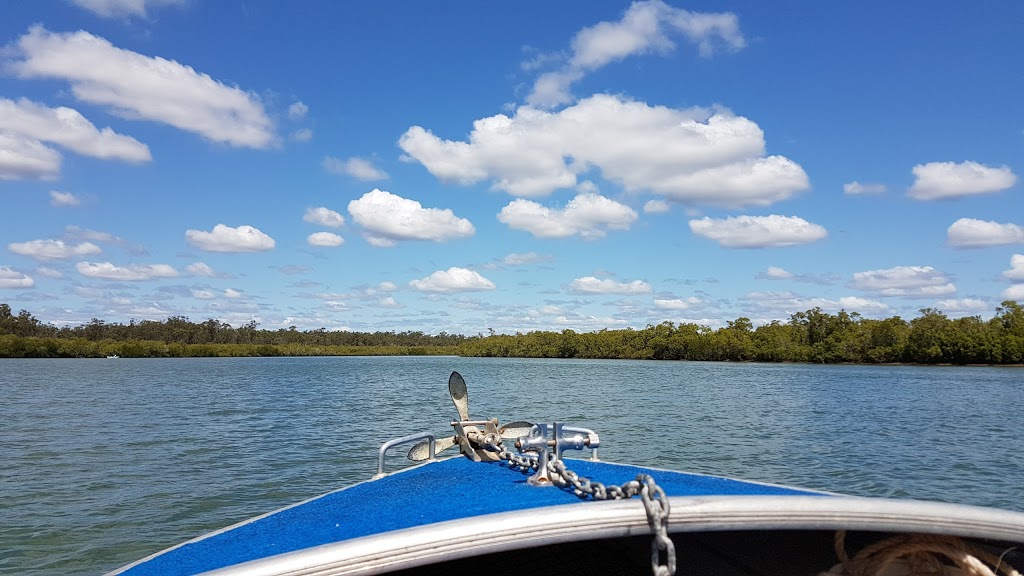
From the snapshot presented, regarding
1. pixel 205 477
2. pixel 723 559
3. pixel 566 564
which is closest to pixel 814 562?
pixel 723 559

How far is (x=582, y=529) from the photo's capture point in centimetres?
198

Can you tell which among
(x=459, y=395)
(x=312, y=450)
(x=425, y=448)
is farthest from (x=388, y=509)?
(x=312, y=450)

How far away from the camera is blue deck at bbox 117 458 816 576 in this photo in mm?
2744

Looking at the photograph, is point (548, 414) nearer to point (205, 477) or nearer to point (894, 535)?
point (205, 477)

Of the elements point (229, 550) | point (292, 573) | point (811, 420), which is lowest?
point (811, 420)

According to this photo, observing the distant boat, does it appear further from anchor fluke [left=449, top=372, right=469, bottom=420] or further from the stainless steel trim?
anchor fluke [left=449, top=372, right=469, bottom=420]

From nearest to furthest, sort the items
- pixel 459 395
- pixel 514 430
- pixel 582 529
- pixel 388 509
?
pixel 582 529 → pixel 388 509 → pixel 514 430 → pixel 459 395

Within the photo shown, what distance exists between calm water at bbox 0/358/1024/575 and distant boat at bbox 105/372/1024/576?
598 cm

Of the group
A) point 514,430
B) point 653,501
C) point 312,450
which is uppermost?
point 653,501

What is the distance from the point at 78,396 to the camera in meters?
34.8

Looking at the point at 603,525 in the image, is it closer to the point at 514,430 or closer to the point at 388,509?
the point at 388,509

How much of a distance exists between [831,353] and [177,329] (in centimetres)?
14662

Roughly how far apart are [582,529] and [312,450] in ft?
51.4

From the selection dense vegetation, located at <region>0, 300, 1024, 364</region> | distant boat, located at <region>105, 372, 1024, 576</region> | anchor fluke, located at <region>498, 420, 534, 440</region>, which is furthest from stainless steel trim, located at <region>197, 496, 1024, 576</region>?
dense vegetation, located at <region>0, 300, 1024, 364</region>
